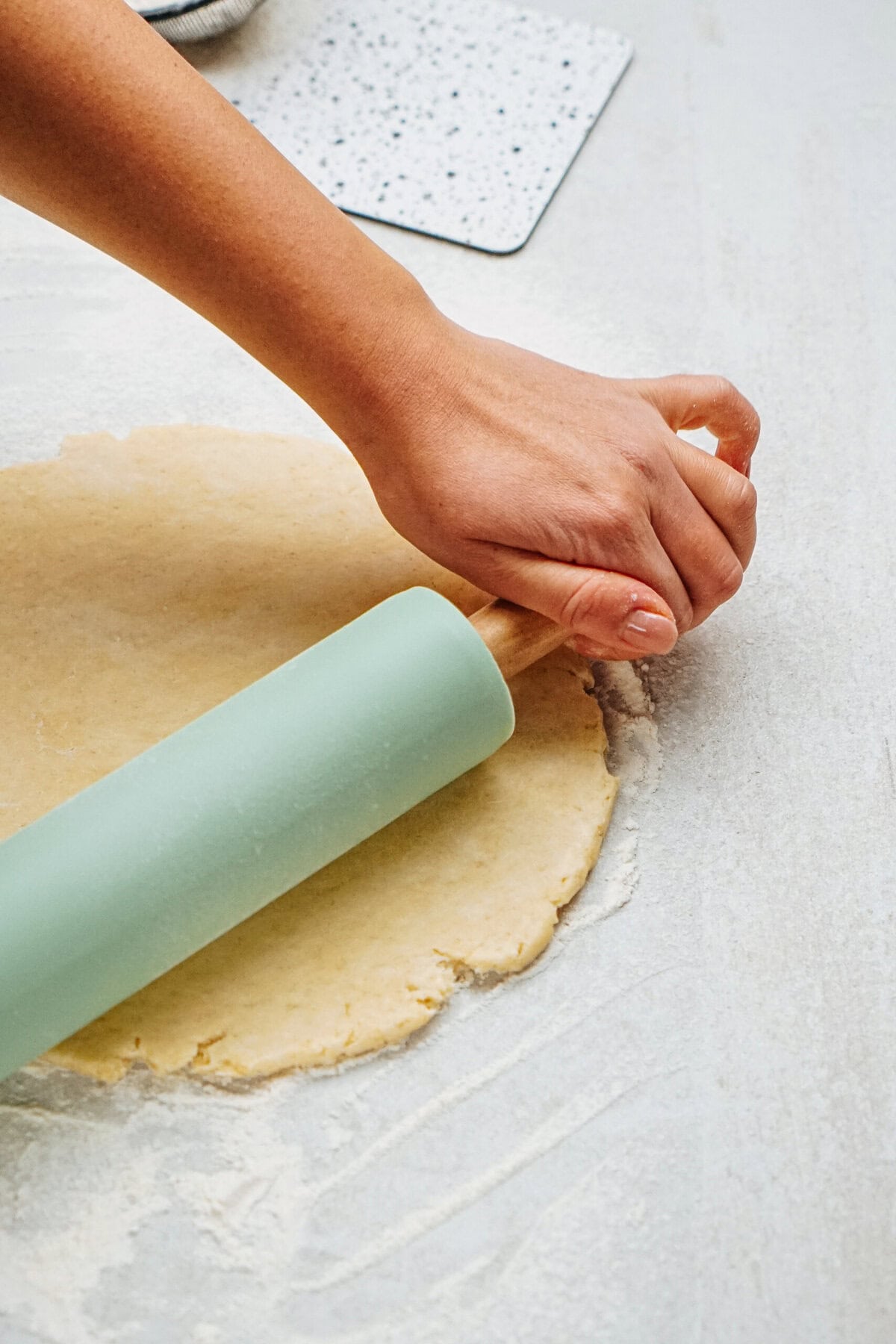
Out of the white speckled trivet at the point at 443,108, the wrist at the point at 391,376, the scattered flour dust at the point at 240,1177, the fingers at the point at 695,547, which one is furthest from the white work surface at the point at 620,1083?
the wrist at the point at 391,376

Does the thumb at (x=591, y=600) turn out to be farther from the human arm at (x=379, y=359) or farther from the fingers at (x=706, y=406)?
the fingers at (x=706, y=406)

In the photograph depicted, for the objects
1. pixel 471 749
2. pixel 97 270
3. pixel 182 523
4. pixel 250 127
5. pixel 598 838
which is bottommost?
pixel 598 838

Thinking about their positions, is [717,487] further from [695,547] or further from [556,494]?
[556,494]

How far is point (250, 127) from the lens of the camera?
1.14 metres

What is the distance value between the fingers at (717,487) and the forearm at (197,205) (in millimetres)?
333

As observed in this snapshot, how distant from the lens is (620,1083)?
1112 millimetres

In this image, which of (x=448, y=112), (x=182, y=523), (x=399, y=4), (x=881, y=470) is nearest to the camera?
(x=182, y=523)

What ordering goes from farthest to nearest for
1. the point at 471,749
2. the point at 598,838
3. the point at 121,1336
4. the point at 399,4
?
the point at 399,4
the point at 598,838
the point at 471,749
the point at 121,1336

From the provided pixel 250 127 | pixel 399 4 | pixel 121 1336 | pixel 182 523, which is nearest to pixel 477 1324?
pixel 121 1336

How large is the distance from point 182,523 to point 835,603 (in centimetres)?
92

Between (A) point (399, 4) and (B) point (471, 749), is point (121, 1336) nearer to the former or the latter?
(B) point (471, 749)

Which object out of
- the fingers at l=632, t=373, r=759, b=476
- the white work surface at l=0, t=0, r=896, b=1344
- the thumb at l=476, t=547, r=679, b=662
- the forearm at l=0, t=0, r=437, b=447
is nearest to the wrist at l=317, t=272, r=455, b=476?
the forearm at l=0, t=0, r=437, b=447

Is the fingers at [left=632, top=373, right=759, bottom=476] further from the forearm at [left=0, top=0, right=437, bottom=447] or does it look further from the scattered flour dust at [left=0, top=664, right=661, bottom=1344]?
the scattered flour dust at [left=0, top=664, right=661, bottom=1344]

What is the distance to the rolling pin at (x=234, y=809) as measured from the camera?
963mm
